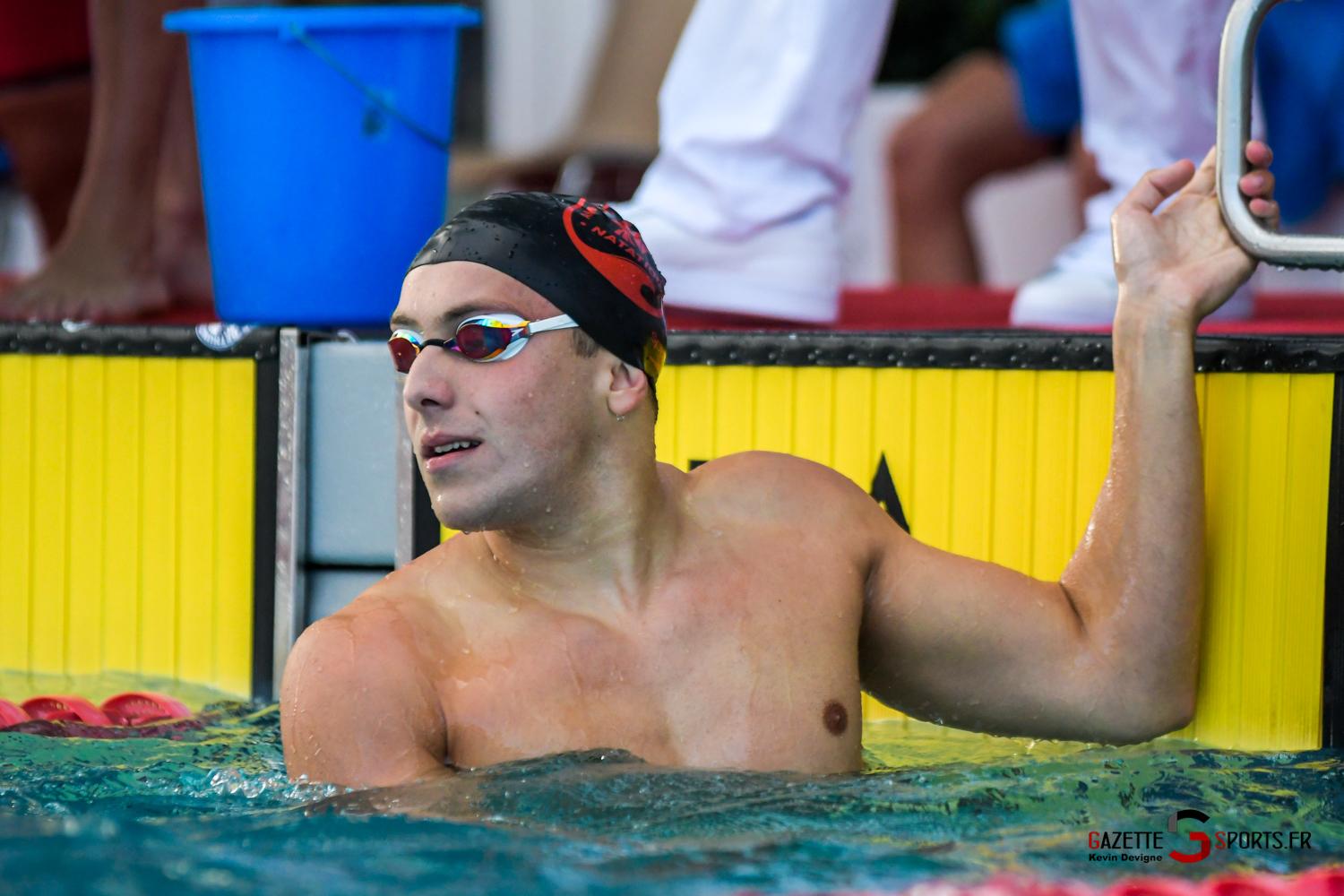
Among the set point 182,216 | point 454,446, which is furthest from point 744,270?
point 182,216

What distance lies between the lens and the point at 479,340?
1.77 m

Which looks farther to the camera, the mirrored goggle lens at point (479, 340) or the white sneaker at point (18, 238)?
the white sneaker at point (18, 238)

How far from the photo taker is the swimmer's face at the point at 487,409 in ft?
5.75

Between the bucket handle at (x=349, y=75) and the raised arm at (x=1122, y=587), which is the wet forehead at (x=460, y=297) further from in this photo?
the bucket handle at (x=349, y=75)

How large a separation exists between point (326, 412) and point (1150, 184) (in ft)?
4.77

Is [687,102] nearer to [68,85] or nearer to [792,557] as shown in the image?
[792,557]

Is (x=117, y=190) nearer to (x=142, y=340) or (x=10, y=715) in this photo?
(x=142, y=340)

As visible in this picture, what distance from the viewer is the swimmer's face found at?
69.1 inches

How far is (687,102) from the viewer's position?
115 inches

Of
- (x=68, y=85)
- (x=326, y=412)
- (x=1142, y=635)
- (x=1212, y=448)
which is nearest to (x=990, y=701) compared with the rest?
(x=1142, y=635)

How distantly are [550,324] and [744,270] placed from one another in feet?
3.46

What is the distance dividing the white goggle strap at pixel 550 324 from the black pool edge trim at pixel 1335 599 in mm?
1273

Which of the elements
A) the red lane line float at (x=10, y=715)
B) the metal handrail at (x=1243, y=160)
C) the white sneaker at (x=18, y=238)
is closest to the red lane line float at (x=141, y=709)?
the red lane line float at (x=10, y=715)

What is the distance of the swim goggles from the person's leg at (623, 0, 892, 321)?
1.02 metres
